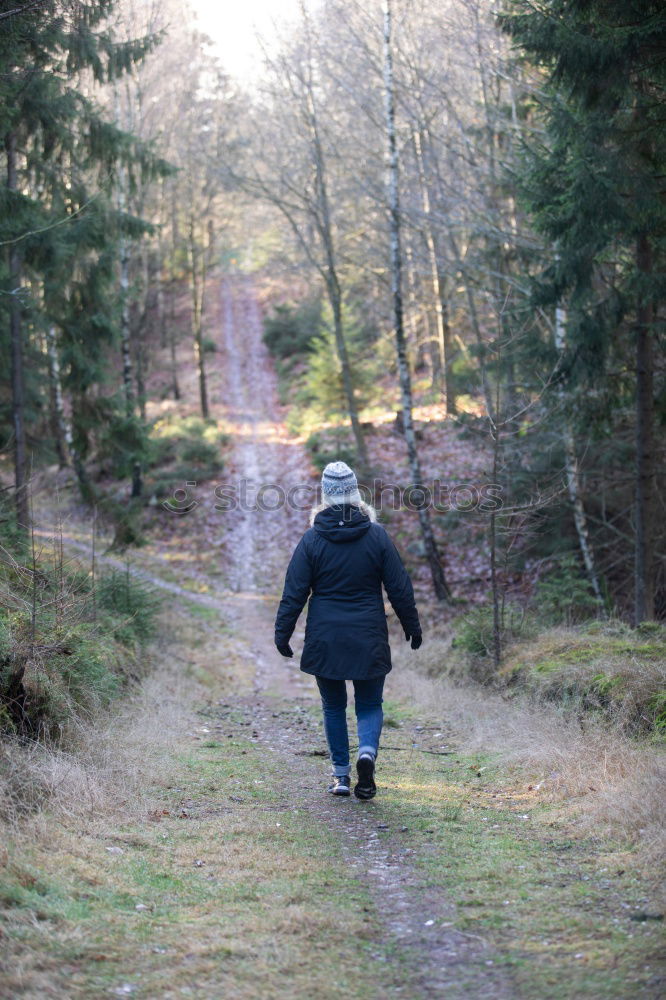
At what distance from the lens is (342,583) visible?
5.98m

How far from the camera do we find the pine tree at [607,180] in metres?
9.27

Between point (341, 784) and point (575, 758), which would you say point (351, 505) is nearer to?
point (341, 784)

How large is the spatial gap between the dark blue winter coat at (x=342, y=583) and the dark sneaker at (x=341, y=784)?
0.72 metres

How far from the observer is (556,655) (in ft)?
29.3

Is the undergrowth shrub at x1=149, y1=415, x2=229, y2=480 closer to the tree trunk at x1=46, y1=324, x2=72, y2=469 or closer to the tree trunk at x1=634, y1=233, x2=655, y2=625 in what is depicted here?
the tree trunk at x1=46, y1=324, x2=72, y2=469

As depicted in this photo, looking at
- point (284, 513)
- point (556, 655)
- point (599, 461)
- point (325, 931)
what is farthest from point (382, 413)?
point (325, 931)

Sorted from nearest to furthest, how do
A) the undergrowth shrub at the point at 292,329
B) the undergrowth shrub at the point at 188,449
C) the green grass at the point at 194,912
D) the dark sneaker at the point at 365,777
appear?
the green grass at the point at 194,912 → the dark sneaker at the point at 365,777 → the undergrowth shrub at the point at 188,449 → the undergrowth shrub at the point at 292,329

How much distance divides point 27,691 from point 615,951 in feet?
13.8

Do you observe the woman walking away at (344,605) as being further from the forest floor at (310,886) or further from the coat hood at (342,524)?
the forest floor at (310,886)

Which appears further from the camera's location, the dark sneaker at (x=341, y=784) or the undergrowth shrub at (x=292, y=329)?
the undergrowth shrub at (x=292, y=329)

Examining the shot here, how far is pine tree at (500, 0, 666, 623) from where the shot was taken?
365 inches

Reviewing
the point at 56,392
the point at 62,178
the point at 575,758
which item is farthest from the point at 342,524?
the point at 56,392

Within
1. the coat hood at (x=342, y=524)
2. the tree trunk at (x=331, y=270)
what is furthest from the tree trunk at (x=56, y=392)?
the coat hood at (x=342, y=524)

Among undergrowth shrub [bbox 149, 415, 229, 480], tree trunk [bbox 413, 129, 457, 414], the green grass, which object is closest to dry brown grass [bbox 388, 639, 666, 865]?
the green grass
